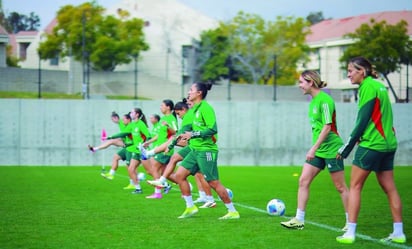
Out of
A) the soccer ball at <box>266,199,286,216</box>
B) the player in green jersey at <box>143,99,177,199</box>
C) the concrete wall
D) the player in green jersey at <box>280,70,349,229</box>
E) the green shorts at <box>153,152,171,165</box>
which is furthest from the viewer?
the concrete wall

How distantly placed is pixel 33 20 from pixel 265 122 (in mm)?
64548

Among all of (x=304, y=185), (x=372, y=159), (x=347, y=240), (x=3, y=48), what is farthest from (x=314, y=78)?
(x=3, y=48)

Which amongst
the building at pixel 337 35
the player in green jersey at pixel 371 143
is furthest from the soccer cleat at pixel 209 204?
the building at pixel 337 35

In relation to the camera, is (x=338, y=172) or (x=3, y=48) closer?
(x=338, y=172)

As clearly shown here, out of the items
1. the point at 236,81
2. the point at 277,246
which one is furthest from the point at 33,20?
the point at 277,246

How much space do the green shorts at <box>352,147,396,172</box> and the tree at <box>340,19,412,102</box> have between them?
36272 mm

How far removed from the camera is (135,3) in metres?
57.8

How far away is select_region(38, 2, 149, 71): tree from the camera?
143 ft

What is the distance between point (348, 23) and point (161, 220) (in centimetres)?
5286

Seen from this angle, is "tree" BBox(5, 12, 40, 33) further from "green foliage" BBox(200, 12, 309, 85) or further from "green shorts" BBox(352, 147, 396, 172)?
"green shorts" BBox(352, 147, 396, 172)

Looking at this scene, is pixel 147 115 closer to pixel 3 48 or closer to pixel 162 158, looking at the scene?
pixel 3 48

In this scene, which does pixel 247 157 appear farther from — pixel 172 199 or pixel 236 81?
pixel 236 81

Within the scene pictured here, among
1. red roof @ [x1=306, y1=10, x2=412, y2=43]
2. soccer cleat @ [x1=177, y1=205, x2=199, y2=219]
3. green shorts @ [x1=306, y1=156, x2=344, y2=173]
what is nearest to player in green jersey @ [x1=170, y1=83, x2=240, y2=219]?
soccer cleat @ [x1=177, y1=205, x2=199, y2=219]

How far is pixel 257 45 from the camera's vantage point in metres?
54.4
